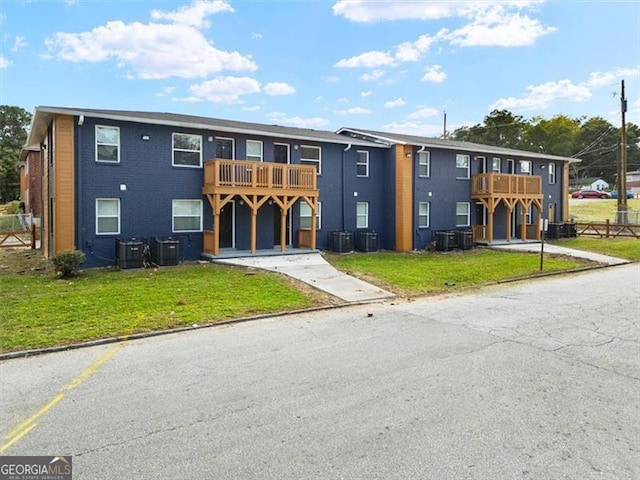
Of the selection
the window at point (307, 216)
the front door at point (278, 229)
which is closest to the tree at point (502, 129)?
the window at point (307, 216)

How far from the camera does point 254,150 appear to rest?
61.6 feet

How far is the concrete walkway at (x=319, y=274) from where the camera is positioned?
1116cm

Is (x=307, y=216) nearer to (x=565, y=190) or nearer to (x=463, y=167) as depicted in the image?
(x=463, y=167)

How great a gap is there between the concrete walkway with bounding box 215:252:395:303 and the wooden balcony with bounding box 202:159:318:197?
2.59 metres

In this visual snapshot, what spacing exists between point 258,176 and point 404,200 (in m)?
7.85

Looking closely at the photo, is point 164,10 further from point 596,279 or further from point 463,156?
point 596,279

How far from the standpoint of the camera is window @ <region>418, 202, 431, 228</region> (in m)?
22.8

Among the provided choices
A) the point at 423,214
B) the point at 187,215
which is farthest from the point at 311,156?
the point at 423,214

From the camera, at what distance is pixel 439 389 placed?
5.02 metres

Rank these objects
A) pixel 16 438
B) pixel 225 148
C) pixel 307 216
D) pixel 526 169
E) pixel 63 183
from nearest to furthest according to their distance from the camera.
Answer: pixel 16 438
pixel 63 183
pixel 225 148
pixel 307 216
pixel 526 169

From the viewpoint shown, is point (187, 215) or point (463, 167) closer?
point (187, 215)

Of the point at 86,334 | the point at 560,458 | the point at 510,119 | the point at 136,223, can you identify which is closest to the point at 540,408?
the point at 560,458

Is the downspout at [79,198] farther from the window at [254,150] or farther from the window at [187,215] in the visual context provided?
the window at [254,150]

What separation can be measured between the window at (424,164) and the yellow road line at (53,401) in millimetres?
18718
